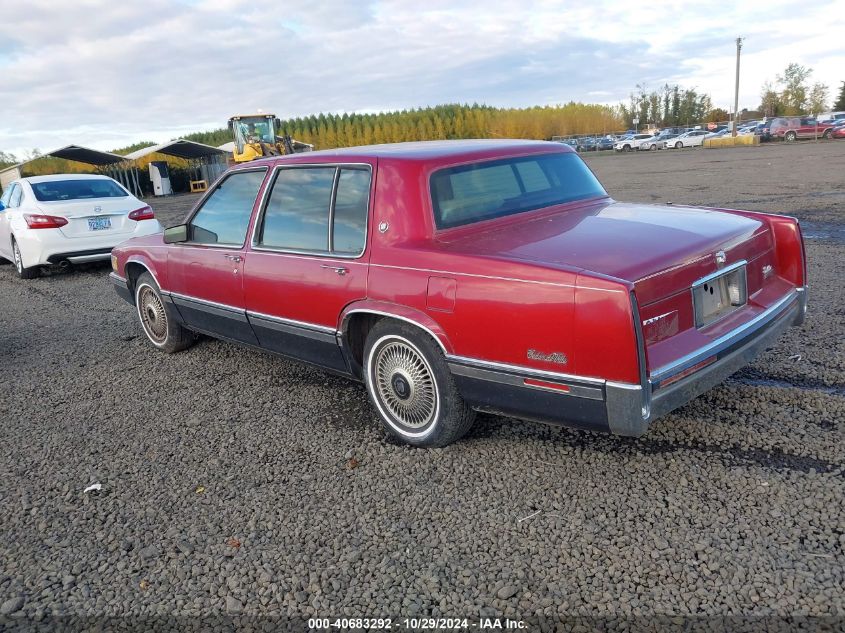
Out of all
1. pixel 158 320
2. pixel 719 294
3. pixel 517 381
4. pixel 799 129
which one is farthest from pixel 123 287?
pixel 799 129

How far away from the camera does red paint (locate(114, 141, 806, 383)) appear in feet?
9.84

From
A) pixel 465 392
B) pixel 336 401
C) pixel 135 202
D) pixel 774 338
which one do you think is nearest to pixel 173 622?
pixel 465 392

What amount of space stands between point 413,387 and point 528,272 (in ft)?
3.47

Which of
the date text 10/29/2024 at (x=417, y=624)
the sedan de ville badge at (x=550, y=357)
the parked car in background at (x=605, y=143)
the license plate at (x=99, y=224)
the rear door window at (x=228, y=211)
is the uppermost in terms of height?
the rear door window at (x=228, y=211)

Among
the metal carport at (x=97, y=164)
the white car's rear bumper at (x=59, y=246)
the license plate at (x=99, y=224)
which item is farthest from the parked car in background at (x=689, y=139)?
the white car's rear bumper at (x=59, y=246)

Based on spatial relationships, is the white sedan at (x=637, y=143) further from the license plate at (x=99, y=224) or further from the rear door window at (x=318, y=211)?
the rear door window at (x=318, y=211)

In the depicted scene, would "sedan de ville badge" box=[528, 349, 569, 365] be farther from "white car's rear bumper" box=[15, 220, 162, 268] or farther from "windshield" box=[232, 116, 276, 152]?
"windshield" box=[232, 116, 276, 152]

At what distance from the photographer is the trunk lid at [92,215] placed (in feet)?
32.7

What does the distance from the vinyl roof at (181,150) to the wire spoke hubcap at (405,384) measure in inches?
1487

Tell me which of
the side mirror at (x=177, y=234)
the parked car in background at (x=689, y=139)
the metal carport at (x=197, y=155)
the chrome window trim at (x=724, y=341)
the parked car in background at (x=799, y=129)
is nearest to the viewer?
the chrome window trim at (x=724, y=341)

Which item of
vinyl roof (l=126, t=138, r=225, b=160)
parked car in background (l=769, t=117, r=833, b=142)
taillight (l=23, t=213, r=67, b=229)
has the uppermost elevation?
vinyl roof (l=126, t=138, r=225, b=160)

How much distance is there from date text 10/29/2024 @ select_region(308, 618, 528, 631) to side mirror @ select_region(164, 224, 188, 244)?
11.8 feet

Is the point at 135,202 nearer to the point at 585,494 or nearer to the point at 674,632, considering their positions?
the point at 585,494

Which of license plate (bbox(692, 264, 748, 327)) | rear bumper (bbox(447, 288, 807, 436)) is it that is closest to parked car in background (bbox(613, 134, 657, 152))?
license plate (bbox(692, 264, 748, 327))
